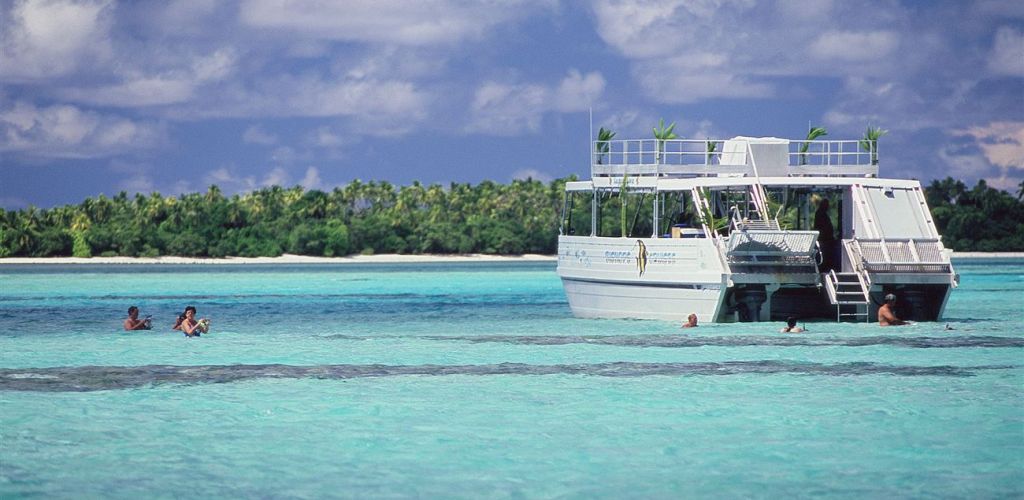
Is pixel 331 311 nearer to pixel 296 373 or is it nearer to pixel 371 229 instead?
pixel 296 373

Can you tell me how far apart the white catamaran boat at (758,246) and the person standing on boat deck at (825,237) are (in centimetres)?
2

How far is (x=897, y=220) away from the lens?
91.7 ft

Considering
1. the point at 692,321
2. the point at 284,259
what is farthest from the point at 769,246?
the point at 284,259

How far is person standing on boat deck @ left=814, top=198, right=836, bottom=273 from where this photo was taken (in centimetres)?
2845

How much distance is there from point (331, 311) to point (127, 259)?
7329 cm

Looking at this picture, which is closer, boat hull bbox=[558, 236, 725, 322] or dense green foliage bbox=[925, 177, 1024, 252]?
boat hull bbox=[558, 236, 725, 322]

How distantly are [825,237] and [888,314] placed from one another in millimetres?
2135

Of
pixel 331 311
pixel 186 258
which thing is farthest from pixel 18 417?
pixel 186 258

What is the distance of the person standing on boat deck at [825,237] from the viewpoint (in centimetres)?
2845

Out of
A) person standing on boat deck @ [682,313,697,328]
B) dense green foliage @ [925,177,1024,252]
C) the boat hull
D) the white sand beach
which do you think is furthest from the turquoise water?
dense green foliage @ [925,177,1024,252]

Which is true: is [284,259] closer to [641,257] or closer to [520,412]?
[641,257]

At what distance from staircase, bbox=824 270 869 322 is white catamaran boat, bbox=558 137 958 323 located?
0.12ft

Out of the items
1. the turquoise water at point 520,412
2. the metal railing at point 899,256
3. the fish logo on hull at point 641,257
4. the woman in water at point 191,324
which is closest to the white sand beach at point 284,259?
the turquoise water at point 520,412

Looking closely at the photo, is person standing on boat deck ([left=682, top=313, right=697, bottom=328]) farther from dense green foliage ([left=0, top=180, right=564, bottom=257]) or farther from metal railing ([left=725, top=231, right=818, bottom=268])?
dense green foliage ([left=0, top=180, right=564, bottom=257])
